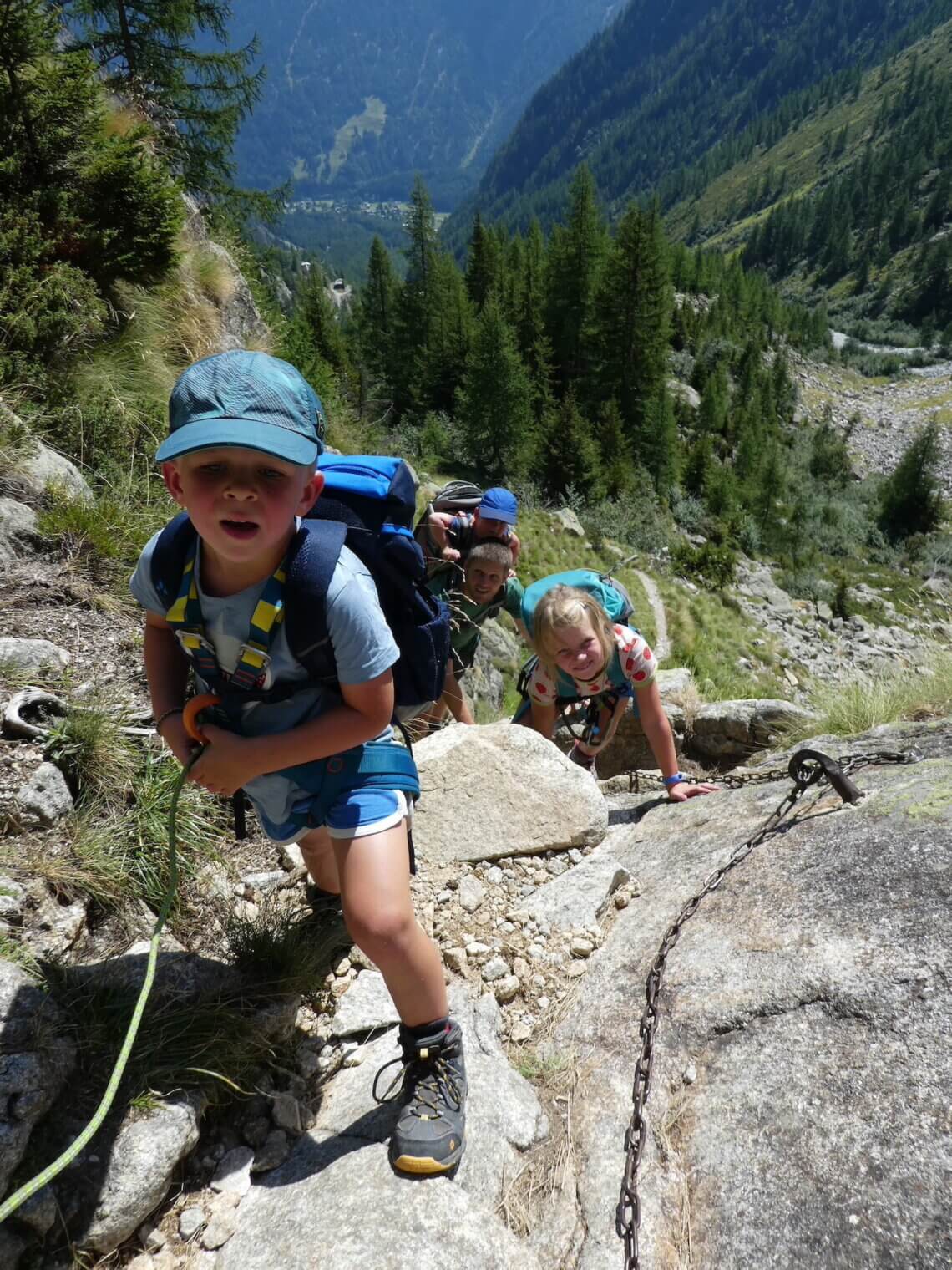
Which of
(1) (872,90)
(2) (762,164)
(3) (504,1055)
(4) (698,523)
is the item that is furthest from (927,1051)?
(1) (872,90)

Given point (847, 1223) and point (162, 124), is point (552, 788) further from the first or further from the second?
point (162, 124)

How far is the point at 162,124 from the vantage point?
11625 millimetres

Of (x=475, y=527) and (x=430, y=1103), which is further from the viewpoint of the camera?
(x=475, y=527)

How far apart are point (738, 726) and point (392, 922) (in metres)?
4.66

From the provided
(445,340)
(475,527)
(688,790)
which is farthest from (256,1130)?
(445,340)

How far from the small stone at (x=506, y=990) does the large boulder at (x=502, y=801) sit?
785mm

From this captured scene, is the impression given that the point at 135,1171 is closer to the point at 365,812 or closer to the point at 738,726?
the point at 365,812

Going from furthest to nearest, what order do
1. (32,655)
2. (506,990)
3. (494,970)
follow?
(32,655), (494,970), (506,990)

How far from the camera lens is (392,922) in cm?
190

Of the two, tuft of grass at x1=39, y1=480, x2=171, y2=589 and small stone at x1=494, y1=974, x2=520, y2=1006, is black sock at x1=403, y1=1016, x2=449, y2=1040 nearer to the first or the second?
small stone at x1=494, y1=974, x2=520, y2=1006

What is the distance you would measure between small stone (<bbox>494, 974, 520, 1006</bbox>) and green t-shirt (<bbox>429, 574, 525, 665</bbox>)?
2.36 meters

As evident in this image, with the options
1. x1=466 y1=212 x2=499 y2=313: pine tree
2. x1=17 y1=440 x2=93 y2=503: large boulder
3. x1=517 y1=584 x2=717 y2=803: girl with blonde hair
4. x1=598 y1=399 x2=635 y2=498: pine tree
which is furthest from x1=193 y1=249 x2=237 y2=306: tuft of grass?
x1=466 y1=212 x2=499 y2=313: pine tree

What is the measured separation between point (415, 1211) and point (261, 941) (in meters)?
1.03

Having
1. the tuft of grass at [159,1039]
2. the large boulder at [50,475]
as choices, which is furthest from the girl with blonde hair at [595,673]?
the large boulder at [50,475]
